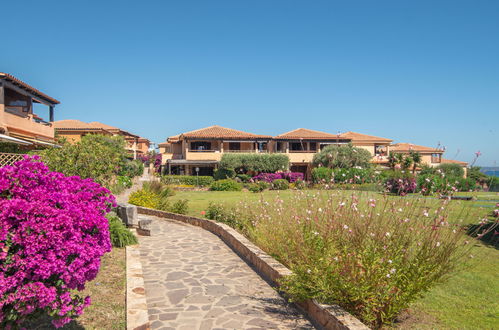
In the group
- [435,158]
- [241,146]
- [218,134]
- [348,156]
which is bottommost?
[435,158]

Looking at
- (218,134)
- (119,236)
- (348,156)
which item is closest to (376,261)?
(119,236)

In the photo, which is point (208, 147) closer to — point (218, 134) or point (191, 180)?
point (218, 134)

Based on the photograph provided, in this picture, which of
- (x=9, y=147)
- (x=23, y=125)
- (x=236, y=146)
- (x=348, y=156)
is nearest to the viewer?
(x=9, y=147)

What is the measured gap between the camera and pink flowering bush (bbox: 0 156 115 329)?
291 cm

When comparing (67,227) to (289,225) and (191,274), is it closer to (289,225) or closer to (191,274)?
(191,274)

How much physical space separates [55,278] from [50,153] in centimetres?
892

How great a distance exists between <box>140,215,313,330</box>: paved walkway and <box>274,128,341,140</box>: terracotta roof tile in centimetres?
3767

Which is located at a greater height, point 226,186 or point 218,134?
point 218,134

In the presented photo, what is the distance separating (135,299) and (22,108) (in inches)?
1021

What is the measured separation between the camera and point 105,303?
4891mm

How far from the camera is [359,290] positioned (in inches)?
161

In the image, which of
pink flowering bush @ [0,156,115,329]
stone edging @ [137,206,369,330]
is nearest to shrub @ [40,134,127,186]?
stone edging @ [137,206,369,330]

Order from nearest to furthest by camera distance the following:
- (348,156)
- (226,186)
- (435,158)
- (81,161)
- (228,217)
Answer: (81,161), (228,217), (226,186), (348,156), (435,158)

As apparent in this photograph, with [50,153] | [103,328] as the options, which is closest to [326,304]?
[103,328]
